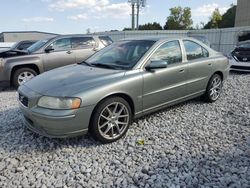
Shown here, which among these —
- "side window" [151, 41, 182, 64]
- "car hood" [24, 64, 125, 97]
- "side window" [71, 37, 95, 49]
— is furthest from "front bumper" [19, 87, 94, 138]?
"side window" [71, 37, 95, 49]

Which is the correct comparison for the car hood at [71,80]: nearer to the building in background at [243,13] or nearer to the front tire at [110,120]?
the front tire at [110,120]

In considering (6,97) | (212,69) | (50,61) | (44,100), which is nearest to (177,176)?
(44,100)

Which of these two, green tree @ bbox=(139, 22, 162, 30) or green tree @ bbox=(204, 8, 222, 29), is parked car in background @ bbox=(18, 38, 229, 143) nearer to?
green tree @ bbox=(204, 8, 222, 29)

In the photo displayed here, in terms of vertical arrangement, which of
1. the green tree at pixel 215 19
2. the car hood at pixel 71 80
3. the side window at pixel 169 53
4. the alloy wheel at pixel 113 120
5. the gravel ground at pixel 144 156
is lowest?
the gravel ground at pixel 144 156

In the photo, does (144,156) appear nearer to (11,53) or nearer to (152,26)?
(11,53)

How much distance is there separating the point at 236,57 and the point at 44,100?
847 cm

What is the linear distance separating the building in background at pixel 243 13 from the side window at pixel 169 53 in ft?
142

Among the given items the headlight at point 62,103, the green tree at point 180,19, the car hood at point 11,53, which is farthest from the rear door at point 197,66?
the green tree at point 180,19

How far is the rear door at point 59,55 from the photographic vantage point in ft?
26.0

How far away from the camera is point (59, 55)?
8.11m

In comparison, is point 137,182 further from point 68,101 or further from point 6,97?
point 6,97

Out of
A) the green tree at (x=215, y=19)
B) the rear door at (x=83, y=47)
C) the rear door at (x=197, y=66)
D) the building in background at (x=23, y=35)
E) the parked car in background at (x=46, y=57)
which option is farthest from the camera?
the green tree at (x=215, y=19)

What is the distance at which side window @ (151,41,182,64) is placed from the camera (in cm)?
452

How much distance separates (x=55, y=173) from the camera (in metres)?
3.19
